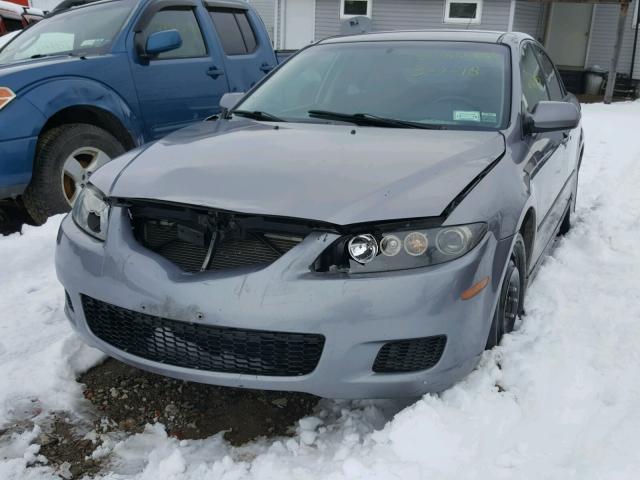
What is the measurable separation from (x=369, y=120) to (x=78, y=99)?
2.65 m

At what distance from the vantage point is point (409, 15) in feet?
62.6

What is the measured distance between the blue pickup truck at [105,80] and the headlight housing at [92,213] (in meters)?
1.21

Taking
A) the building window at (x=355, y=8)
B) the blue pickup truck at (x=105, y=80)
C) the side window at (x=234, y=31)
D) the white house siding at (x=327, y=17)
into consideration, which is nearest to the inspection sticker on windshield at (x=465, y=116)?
the blue pickup truck at (x=105, y=80)

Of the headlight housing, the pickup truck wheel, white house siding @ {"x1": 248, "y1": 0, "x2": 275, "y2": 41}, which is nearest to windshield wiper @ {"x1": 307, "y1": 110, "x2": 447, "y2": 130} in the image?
the headlight housing

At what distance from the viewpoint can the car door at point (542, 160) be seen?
10.6 ft

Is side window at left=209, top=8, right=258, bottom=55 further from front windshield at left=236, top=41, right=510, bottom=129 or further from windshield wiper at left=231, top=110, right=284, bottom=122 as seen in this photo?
windshield wiper at left=231, top=110, right=284, bottom=122

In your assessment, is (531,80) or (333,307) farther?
(531,80)

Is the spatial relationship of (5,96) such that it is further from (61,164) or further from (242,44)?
(242,44)

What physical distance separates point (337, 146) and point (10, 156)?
8.92ft

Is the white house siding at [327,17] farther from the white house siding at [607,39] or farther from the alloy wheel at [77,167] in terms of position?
the alloy wheel at [77,167]

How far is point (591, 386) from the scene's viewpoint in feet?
8.75

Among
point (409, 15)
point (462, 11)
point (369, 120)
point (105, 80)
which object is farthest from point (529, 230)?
point (409, 15)

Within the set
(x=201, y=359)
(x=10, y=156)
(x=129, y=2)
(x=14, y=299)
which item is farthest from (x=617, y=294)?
(x=129, y=2)

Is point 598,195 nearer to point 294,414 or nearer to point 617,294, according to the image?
point 617,294
